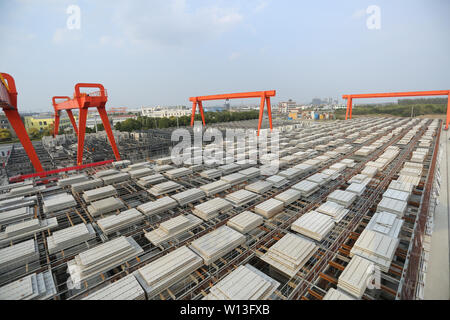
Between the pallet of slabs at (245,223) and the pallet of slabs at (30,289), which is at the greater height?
the pallet of slabs at (245,223)

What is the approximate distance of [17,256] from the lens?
564 cm

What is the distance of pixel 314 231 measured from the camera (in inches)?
248

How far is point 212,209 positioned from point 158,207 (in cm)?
231

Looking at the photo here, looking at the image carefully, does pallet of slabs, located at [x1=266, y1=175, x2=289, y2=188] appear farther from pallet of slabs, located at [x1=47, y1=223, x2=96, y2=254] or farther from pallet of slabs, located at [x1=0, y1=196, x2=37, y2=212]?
pallet of slabs, located at [x1=0, y1=196, x2=37, y2=212]

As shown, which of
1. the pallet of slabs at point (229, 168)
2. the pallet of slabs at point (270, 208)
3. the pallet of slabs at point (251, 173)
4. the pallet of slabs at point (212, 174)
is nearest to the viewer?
the pallet of slabs at point (270, 208)

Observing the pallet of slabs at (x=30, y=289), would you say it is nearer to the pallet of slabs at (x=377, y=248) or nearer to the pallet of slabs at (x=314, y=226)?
the pallet of slabs at (x=314, y=226)

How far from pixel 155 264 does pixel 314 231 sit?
4911mm

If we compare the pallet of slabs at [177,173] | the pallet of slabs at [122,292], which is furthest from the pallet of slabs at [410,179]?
the pallet of slabs at [122,292]

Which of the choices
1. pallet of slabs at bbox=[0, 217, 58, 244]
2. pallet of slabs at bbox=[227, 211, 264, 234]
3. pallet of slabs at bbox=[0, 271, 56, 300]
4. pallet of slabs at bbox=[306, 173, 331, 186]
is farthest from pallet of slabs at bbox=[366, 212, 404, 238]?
pallet of slabs at bbox=[0, 217, 58, 244]

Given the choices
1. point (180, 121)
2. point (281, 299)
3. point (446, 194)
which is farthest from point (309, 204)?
point (180, 121)

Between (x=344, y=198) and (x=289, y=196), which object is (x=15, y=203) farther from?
(x=344, y=198)

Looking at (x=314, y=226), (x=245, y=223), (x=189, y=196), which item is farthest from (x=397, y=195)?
(x=189, y=196)

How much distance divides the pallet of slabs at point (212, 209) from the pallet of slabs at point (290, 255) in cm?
276

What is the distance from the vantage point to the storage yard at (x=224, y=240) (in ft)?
15.7
